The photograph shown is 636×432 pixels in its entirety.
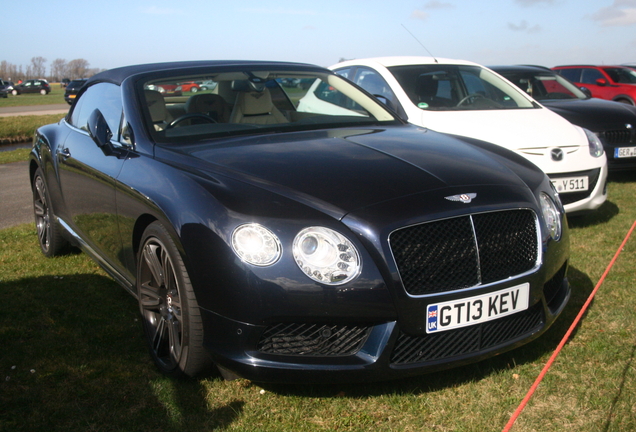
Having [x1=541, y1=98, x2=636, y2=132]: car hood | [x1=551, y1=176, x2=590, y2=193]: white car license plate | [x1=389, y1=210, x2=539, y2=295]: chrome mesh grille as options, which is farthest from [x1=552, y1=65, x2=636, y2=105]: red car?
[x1=389, y1=210, x2=539, y2=295]: chrome mesh grille

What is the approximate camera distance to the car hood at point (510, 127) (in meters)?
5.64

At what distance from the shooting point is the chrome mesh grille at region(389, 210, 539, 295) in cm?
251

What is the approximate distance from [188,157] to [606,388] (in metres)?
2.21

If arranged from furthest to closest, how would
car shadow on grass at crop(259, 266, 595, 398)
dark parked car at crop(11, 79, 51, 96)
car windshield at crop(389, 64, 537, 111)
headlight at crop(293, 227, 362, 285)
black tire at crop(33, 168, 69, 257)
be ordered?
dark parked car at crop(11, 79, 51, 96), car windshield at crop(389, 64, 537, 111), black tire at crop(33, 168, 69, 257), car shadow on grass at crop(259, 266, 595, 398), headlight at crop(293, 227, 362, 285)

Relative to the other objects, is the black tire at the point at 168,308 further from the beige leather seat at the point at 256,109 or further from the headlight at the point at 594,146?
the headlight at the point at 594,146

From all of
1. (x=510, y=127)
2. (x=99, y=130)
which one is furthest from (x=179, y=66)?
(x=510, y=127)

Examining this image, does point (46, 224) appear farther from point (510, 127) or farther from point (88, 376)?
point (510, 127)

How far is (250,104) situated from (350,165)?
134 cm

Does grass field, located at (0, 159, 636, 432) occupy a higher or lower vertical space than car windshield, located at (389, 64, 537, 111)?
lower

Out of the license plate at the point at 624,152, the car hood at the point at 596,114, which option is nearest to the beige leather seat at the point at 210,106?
the car hood at the point at 596,114

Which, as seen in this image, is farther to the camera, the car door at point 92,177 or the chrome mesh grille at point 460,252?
the car door at point 92,177

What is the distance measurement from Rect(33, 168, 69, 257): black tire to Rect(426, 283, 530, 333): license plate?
11.0 feet

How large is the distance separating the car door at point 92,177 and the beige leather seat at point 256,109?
715 mm

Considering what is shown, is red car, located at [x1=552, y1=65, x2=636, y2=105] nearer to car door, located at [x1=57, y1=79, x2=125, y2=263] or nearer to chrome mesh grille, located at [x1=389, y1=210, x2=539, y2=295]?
car door, located at [x1=57, y1=79, x2=125, y2=263]
